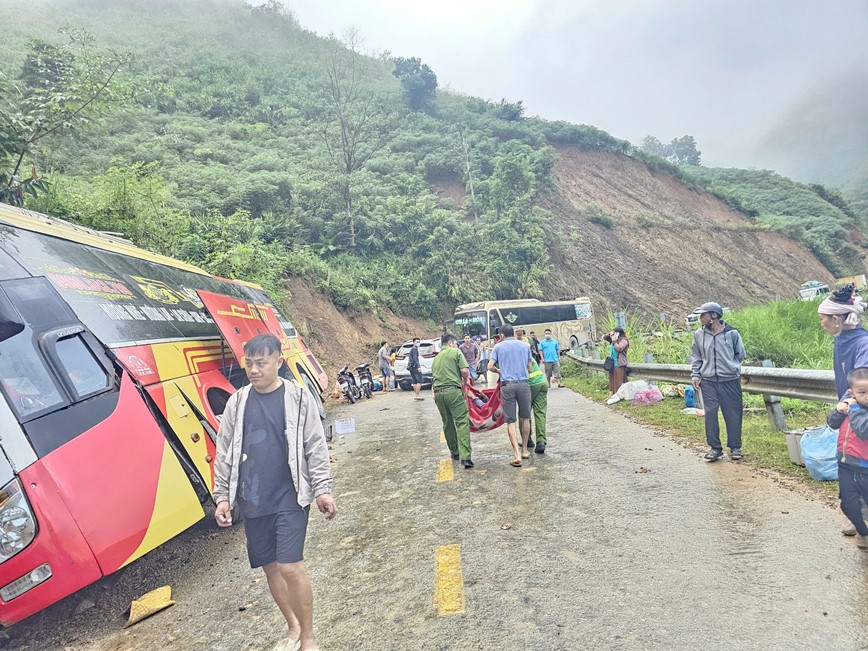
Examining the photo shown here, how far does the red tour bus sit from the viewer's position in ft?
11.3

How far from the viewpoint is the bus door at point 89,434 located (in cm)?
366

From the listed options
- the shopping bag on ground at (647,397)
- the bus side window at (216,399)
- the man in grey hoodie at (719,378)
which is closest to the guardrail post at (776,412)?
the man in grey hoodie at (719,378)

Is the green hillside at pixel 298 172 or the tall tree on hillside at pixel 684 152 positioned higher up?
the tall tree on hillside at pixel 684 152

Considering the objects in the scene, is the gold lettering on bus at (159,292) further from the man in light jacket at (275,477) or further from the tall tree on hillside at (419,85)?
the tall tree on hillside at (419,85)

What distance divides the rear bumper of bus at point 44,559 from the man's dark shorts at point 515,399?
4.82m

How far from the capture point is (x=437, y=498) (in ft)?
18.7

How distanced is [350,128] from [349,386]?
2705 cm

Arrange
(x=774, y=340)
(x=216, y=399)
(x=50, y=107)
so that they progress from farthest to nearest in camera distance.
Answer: (x=774, y=340)
(x=50, y=107)
(x=216, y=399)

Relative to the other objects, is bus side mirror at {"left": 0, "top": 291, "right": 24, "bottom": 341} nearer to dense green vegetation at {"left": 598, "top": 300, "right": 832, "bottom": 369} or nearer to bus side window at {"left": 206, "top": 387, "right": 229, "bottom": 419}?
bus side window at {"left": 206, "top": 387, "right": 229, "bottom": 419}

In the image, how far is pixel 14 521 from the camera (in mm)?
3355

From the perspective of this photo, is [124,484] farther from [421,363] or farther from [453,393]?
[421,363]

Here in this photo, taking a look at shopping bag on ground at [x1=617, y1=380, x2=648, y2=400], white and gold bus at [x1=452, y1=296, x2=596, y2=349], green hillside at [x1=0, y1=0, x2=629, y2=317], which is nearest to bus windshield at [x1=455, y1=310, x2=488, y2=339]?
white and gold bus at [x1=452, y1=296, x2=596, y2=349]

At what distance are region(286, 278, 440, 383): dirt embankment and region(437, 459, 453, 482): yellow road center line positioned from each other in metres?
15.5

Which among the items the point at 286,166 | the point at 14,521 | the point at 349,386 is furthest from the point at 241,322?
the point at 286,166
